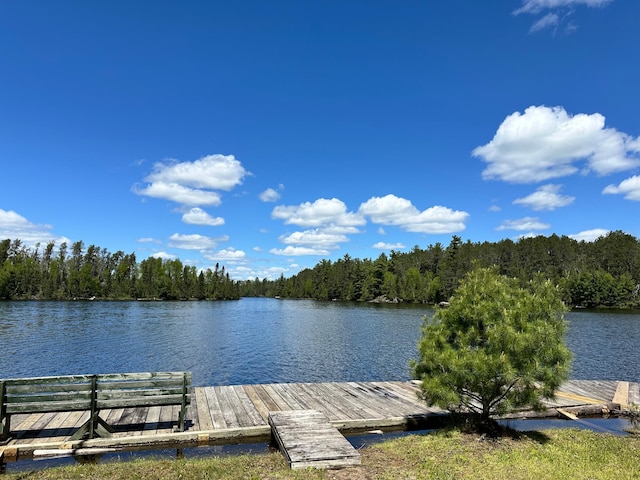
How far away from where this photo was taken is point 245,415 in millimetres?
11055

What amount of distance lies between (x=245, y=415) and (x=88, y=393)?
4.05 m

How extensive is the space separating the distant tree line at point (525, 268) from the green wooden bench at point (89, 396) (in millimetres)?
93949

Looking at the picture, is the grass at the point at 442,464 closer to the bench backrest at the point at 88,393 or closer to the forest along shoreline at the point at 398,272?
A: the bench backrest at the point at 88,393

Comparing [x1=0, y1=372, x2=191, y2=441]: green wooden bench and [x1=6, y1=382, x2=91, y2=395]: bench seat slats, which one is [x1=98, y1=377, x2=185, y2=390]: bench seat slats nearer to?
[x1=0, y1=372, x2=191, y2=441]: green wooden bench

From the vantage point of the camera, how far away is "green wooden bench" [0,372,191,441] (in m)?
8.62

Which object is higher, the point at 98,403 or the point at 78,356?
the point at 98,403

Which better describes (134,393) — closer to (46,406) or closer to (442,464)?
(46,406)

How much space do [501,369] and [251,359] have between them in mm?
22551

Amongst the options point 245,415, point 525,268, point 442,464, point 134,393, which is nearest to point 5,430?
point 134,393

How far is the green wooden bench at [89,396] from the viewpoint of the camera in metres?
8.62

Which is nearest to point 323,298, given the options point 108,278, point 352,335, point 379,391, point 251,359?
point 108,278

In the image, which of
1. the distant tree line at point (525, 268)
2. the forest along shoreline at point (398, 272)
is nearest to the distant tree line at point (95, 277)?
the forest along shoreline at point (398, 272)

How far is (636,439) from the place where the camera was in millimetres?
9656

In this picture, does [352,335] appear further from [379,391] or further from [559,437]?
[559,437]
